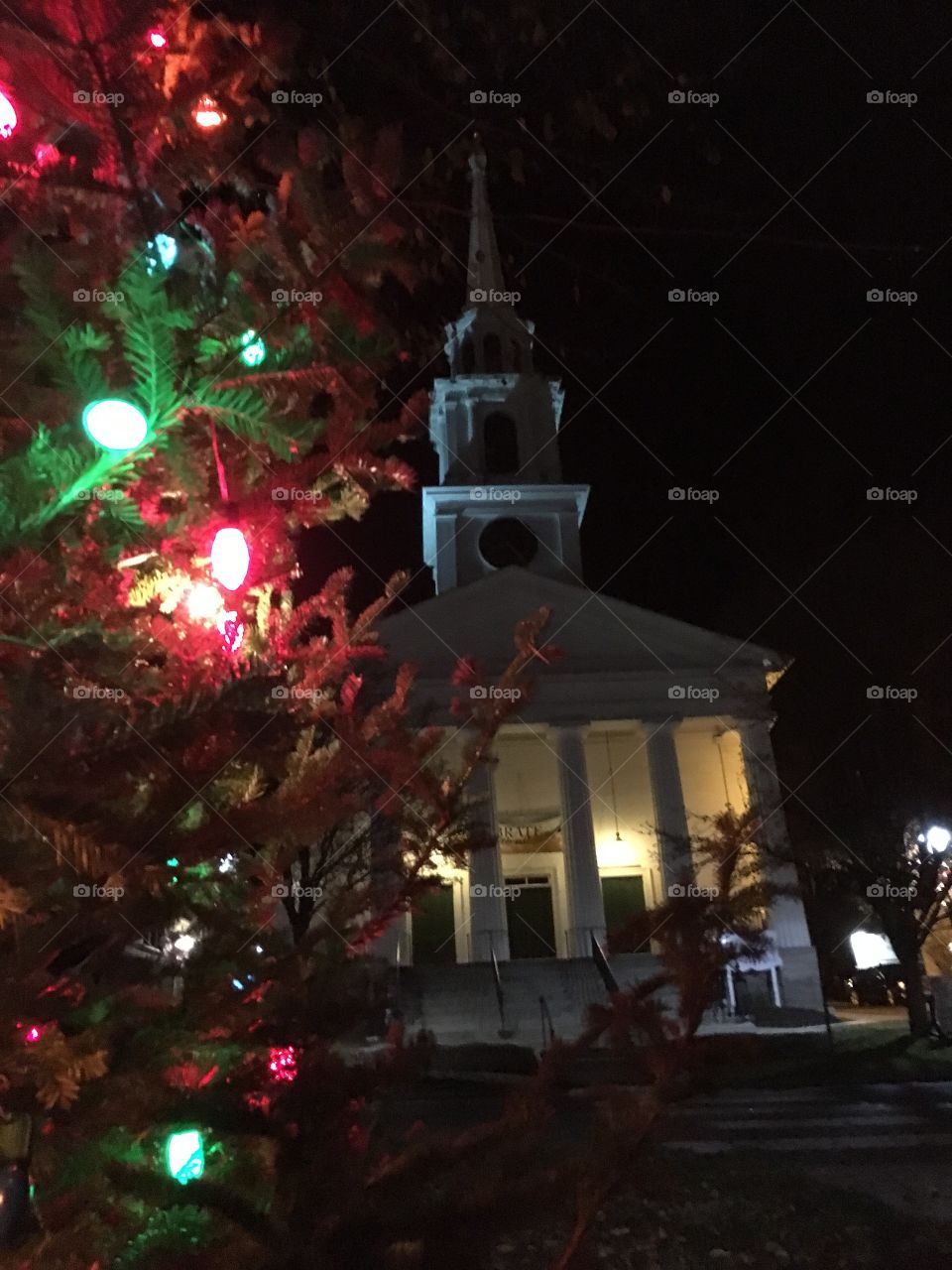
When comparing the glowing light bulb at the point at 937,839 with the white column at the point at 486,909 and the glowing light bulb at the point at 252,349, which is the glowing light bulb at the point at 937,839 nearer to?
the white column at the point at 486,909

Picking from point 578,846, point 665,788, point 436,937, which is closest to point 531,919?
point 436,937

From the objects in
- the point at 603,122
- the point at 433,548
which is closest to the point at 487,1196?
the point at 603,122

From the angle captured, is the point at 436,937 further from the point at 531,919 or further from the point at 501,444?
Result: the point at 501,444

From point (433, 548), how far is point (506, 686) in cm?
2767

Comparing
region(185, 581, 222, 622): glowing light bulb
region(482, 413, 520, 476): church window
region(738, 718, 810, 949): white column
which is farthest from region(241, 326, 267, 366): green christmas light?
region(482, 413, 520, 476): church window

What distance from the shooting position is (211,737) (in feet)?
5.70

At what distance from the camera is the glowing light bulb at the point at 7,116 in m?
2.69

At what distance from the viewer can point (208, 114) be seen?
9.98ft

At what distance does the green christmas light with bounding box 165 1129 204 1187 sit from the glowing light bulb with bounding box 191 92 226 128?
3035mm

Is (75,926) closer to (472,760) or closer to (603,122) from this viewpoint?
(472,760)

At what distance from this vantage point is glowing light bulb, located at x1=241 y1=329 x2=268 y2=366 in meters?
2.52

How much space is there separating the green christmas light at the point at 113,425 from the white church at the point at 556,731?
708 inches

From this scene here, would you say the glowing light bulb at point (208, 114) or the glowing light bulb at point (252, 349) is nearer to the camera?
the glowing light bulb at point (252, 349)

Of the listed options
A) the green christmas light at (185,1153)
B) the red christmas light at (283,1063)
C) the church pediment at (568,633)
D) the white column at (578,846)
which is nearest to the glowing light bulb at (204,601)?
the red christmas light at (283,1063)
